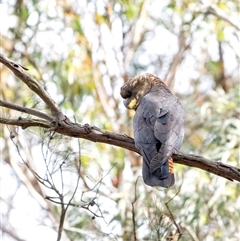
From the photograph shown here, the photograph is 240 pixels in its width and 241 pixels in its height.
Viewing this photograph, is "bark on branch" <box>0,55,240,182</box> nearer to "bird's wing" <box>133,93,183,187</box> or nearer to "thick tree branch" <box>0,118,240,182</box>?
"thick tree branch" <box>0,118,240,182</box>

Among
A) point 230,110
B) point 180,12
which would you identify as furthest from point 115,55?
point 230,110

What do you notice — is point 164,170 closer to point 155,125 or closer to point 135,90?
point 155,125

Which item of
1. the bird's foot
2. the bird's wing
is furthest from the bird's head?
the bird's foot

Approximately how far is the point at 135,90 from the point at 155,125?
2.25 ft

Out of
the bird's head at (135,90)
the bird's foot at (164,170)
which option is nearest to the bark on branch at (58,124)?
the bird's foot at (164,170)

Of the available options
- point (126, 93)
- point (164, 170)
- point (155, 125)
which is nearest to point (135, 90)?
point (126, 93)

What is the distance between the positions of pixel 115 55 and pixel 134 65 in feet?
1.59

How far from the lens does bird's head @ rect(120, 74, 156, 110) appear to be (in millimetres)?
4070

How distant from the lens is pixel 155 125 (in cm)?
350

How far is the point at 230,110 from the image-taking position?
5.53 metres

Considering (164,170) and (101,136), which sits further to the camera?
(164,170)

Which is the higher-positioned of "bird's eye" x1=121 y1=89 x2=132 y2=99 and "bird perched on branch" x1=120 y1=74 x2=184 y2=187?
"bird's eye" x1=121 y1=89 x2=132 y2=99

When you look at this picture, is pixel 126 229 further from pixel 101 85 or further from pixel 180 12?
pixel 180 12

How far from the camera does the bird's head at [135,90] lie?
4070 mm
